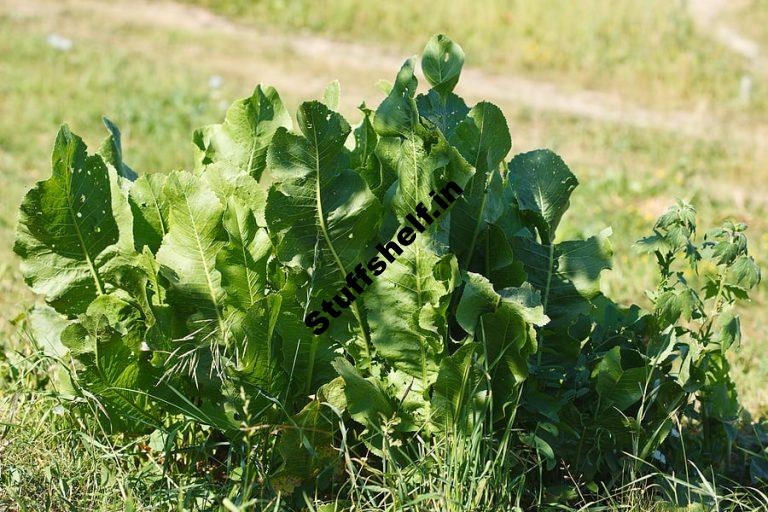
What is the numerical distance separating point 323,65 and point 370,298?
8628 mm

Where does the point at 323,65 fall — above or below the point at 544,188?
below

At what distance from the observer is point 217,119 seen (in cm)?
746

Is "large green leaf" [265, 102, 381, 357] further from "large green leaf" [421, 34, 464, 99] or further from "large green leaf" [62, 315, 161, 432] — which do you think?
"large green leaf" [62, 315, 161, 432]

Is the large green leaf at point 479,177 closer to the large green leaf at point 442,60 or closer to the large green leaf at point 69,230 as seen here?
the large green leaf at point 442,60

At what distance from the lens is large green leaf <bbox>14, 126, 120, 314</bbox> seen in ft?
7.66

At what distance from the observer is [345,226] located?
2252 millimetres

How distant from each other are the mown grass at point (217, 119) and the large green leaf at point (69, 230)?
0.73 feet

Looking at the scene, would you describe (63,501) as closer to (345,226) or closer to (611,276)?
(345,226)

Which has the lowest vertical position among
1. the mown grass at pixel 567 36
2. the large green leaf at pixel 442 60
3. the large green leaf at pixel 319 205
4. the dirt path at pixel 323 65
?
the dirt path at pixel 323 65

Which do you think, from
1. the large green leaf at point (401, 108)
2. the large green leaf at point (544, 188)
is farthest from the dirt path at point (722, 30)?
the large green leaf at point (401, 108)

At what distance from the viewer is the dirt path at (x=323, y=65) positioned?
949 cm

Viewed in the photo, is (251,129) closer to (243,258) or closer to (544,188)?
(243,258)

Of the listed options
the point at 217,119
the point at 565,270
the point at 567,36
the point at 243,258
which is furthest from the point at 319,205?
the point at 567,36

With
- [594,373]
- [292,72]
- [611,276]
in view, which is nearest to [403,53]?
[292,72]
